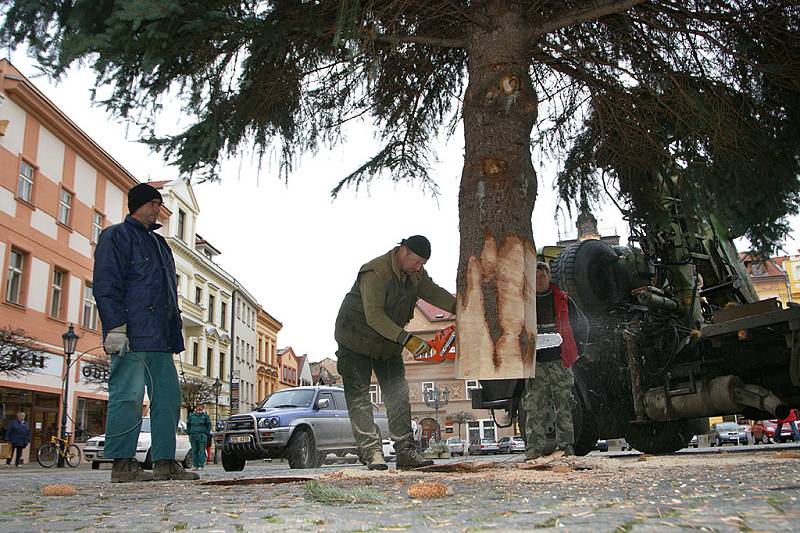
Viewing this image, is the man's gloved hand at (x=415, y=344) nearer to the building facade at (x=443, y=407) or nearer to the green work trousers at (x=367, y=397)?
the green work trousers at (x=367, y=397)

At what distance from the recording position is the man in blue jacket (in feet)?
15.3

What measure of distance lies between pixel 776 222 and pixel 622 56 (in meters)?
2.36

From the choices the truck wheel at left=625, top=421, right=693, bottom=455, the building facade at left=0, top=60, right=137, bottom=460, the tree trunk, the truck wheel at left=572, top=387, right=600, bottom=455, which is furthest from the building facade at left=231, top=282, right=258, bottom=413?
the tree trunk

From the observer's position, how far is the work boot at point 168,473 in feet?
15.7

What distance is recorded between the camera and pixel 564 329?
6.44 meters

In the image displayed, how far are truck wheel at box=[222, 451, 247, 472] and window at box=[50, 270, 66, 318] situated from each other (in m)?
15.4

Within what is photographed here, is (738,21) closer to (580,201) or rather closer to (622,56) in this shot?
(622,56)

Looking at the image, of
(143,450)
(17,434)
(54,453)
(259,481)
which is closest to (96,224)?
(17,434)

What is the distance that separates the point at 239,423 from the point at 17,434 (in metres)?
9.93

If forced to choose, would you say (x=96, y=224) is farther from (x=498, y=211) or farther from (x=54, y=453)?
(x=498, y=211)

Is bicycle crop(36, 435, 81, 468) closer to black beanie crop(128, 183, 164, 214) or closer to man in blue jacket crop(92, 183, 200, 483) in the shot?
man in blue jacket crop(92, 183, 200, 483)

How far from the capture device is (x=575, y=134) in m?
6.36

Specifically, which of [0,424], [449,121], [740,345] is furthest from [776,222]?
[0,424]

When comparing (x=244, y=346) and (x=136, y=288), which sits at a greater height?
(x=244, y=346)
